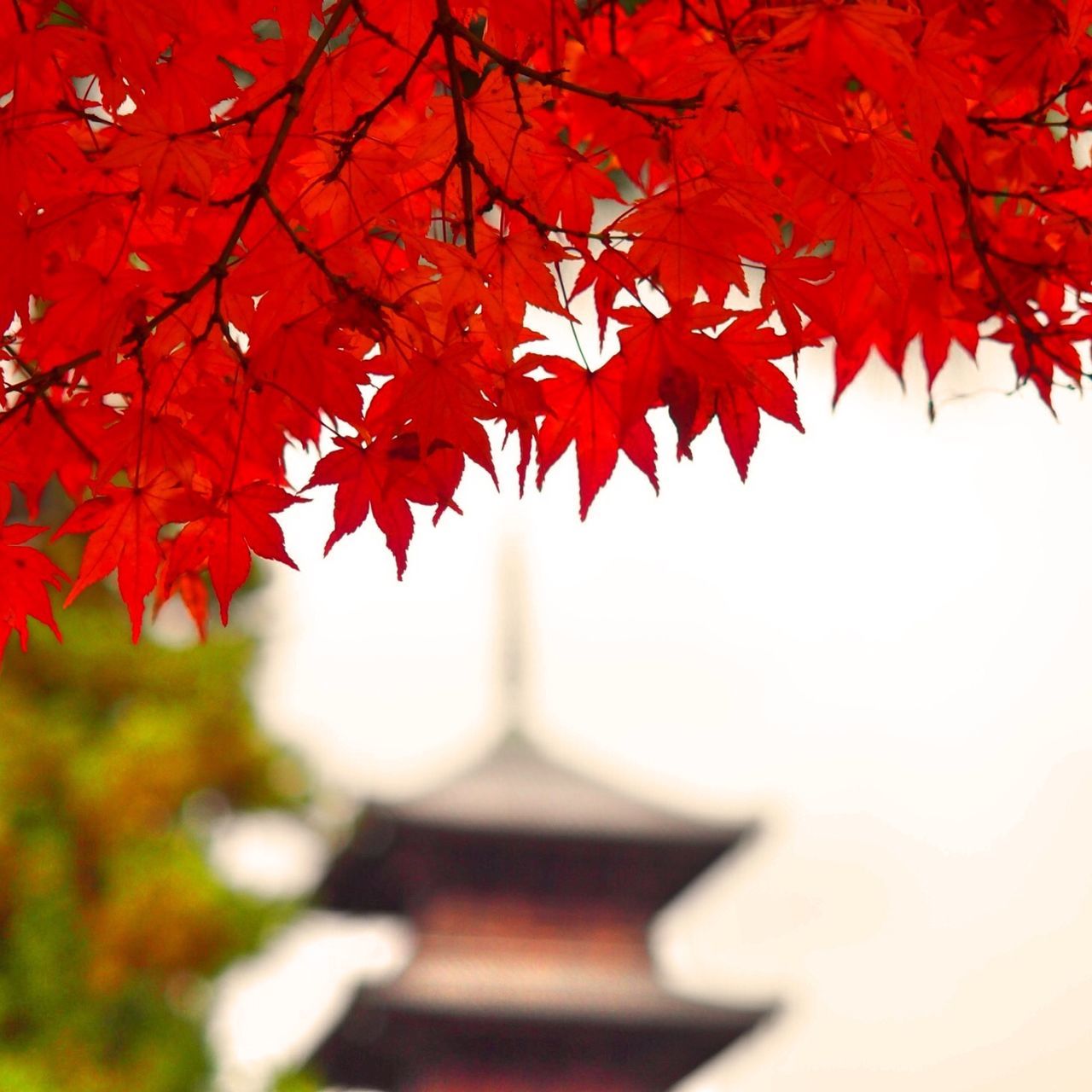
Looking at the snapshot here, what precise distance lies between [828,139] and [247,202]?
386mm

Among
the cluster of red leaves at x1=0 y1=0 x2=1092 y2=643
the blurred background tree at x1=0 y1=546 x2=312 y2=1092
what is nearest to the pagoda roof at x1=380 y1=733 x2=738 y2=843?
the blurred background tree at x1=0 y1=546 x2=312 y2=1092

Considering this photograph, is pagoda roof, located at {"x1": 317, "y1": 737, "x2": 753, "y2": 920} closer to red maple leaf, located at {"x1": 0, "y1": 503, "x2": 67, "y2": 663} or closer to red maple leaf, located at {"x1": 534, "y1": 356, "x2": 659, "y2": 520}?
red maple leaf, located at {"x1": 0, "y1": 503, "x2": 67, "y2": 663}

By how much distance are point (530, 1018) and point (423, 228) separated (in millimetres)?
7631

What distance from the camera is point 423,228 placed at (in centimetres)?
112

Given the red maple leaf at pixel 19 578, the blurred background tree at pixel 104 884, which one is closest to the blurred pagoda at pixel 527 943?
the blurred background tree at pixel 104 884

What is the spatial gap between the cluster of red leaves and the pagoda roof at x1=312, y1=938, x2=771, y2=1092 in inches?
295

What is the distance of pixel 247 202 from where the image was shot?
3.15ft

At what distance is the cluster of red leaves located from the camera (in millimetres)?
967

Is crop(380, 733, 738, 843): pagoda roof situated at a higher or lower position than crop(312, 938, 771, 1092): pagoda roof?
higher

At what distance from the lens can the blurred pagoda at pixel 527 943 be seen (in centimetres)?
846

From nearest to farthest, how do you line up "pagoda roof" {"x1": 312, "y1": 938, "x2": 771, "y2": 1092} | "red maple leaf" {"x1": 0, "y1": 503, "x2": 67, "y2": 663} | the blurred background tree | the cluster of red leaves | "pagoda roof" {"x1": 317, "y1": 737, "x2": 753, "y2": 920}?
1. the cluster of red leaves
2. "red maple leaf" {"x1": 0, "y1": 503, "x2": 67, "y2": 663}
3. the blurred background tree
4. "pagoda roof" {"x1": 312, "y1": 938, "x2": 771, "y2": 1092}
5. "pagoda roof" {"x1": 317, "y1": 737, "x2": 753, "y2": 920}

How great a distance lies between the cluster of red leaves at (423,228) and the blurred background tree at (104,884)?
12.9ft

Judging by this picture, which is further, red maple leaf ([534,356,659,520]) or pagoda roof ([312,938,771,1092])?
pagoda roof ([312,938,771,1092])

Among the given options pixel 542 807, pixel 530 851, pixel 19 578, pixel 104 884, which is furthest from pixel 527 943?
pixel 19 578
